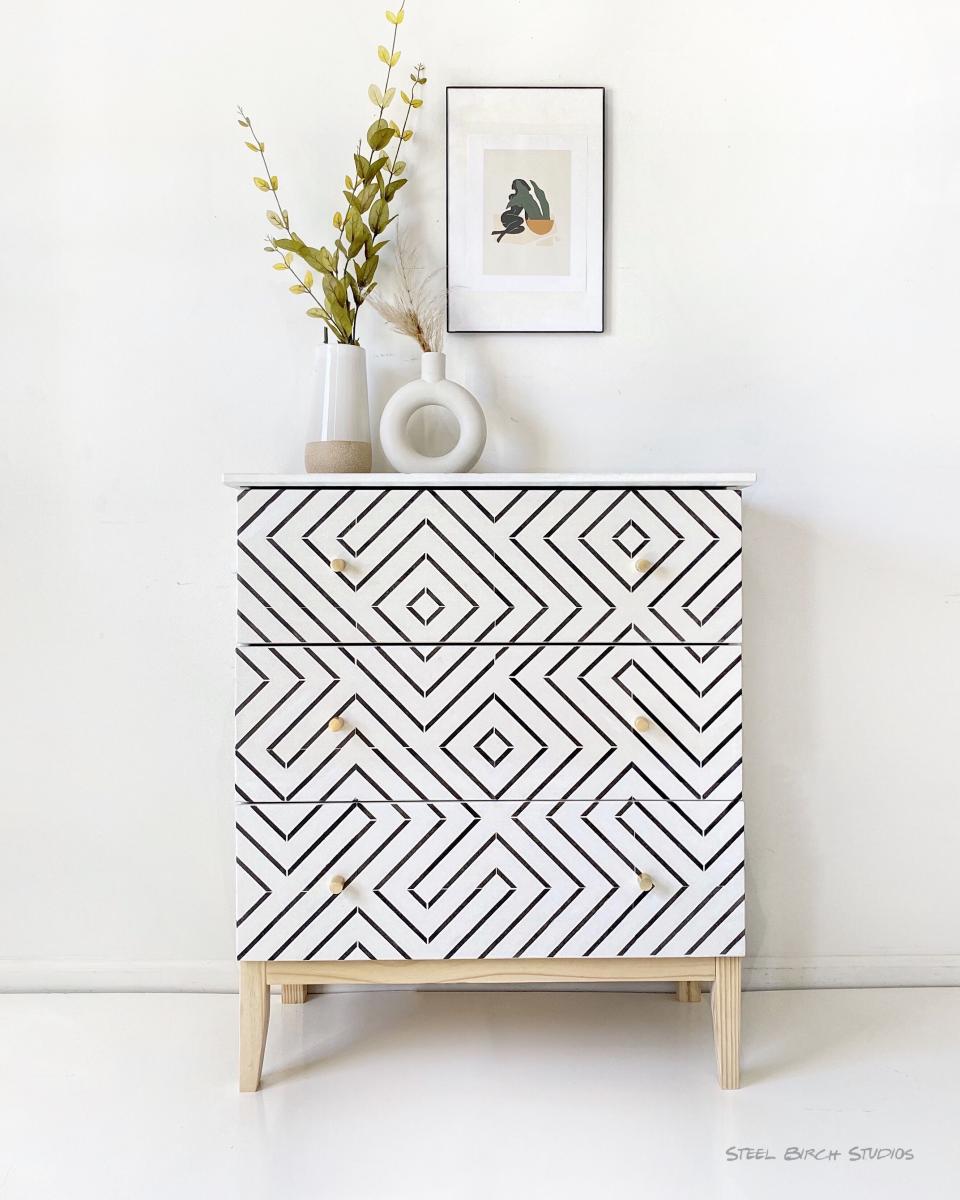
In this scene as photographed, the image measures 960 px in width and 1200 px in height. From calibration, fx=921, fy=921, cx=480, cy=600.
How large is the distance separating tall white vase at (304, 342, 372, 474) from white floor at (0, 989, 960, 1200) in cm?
107

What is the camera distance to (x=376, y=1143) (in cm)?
138

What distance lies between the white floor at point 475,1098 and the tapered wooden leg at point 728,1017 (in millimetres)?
49

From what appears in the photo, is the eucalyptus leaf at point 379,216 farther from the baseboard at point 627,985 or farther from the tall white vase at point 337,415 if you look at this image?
the baseboard at point 627,985

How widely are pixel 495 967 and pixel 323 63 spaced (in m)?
1.73

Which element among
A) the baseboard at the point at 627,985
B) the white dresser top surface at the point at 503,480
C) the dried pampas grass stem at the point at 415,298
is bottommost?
the baseboard at the point at 627,985

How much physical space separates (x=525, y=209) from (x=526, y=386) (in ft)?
1.14

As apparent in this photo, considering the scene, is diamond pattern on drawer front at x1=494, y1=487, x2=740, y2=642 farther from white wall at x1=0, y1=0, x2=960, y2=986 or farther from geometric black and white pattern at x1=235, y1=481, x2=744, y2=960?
white wall at x1=0, y1=0, x2=960, y2=986

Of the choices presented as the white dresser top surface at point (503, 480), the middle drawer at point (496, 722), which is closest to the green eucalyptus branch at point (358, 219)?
the white dresser top surface at point (503, 480)

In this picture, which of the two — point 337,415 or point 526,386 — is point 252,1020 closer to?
point 337,415

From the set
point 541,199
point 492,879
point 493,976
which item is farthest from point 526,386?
point 493,976

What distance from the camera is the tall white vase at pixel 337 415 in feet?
5.56

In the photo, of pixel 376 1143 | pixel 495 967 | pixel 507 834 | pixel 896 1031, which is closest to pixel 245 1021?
pixel 376 1143

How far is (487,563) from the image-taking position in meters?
1.49

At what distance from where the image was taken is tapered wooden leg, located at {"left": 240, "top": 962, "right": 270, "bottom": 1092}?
1496 mm
